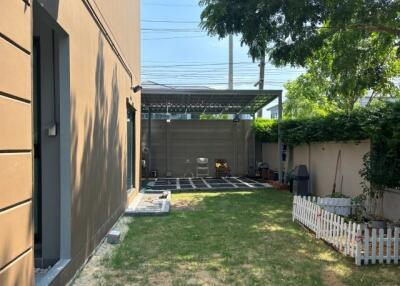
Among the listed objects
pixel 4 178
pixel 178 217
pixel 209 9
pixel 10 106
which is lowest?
pixel 178 217

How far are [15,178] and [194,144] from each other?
15.2 metres

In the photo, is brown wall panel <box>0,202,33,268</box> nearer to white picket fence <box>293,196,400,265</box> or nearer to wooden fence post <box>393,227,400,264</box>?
white picket fence <box>293,196,400,265</box>

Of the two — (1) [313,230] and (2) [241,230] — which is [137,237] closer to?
(2) [241,230]

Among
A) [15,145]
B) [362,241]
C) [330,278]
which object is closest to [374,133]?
[362,241]

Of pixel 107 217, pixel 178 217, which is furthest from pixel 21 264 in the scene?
pixel 178 217

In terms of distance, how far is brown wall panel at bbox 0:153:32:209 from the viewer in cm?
208

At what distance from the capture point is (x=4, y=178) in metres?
2.08

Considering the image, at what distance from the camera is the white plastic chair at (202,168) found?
17.1 m

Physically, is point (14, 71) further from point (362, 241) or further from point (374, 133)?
point (374, 133)

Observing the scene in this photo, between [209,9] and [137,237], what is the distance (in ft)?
15.9

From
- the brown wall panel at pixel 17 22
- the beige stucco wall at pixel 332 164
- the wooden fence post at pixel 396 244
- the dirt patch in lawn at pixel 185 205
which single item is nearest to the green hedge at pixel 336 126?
the beige stucco wall at pixel 332 164

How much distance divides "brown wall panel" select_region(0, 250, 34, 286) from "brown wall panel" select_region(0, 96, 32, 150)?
66cm

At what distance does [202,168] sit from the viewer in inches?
676

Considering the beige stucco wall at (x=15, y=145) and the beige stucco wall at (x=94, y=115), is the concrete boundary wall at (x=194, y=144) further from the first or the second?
the beige stucco wall at (x=15, y=145)
